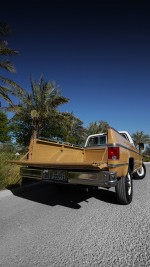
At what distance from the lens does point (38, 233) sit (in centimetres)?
331

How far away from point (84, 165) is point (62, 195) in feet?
8.18

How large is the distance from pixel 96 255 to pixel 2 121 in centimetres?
3641

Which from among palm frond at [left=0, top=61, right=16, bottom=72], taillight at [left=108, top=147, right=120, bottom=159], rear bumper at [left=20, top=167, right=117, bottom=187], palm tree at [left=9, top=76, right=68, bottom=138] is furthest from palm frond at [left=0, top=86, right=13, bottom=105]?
taillight at [left=108, top=147, right=120, bottom=159]

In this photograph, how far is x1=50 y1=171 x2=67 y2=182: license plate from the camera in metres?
4.37

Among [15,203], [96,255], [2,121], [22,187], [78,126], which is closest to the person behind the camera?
[96,255]

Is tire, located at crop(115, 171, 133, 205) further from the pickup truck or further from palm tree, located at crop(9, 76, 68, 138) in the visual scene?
palm tree, located at crop(9, 76, 68, 138)

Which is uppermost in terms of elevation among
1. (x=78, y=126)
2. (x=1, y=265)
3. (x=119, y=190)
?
(x=78, y=126)

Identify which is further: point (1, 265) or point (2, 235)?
point (2, 235)

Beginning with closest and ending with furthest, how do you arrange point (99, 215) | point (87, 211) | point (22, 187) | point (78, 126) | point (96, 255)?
point (96, 255) → point (99, 215) → point (87, 211) → point (22, 187) → point (78, 126)

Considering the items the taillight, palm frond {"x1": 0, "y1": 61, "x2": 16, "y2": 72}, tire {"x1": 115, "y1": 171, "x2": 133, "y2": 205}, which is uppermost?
palm frond {"x1": 0, "y1": 61, "x2": 16, "y2": 72}

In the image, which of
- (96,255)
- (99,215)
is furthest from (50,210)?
(96,255)

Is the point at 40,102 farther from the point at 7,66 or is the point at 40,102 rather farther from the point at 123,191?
the point at 123,191

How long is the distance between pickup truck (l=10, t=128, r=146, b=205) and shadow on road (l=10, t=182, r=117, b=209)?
2.25ft

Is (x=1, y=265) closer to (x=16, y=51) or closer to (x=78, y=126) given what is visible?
(x=16, y=51)
